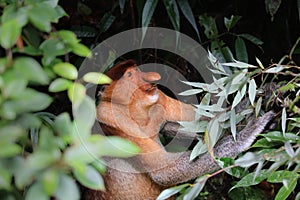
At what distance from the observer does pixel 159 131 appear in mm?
1650

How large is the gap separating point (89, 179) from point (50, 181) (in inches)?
2.7

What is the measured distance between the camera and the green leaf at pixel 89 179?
727mm

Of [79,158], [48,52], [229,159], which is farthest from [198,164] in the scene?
[79,158]

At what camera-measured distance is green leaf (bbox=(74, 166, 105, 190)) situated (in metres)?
0.73

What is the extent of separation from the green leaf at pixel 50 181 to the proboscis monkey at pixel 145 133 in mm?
818

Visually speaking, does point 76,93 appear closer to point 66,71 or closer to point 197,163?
point 66,71

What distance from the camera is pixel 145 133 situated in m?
1.60

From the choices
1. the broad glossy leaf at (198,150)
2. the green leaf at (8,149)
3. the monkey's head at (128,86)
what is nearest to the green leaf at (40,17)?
the green leaf at (8,149)

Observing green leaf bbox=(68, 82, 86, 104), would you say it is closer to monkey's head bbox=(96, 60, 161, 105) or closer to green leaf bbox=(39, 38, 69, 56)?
green leaf bbox=(39, 38, 69, 56)

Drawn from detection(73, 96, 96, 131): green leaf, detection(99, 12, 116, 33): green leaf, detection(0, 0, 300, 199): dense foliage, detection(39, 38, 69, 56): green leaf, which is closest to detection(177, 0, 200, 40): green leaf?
A: detection(0, 0, 300, 199): dense foliage

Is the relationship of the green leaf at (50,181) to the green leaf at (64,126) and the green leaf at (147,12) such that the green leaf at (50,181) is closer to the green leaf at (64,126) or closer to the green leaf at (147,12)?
the green leaf at (64,126)

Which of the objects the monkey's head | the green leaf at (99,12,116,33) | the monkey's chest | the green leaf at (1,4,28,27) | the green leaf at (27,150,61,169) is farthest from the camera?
the green leaf at (99,12,116,33)

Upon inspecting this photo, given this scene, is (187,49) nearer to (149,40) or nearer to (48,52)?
(149,40)

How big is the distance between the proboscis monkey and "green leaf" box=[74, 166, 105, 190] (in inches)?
30.6
